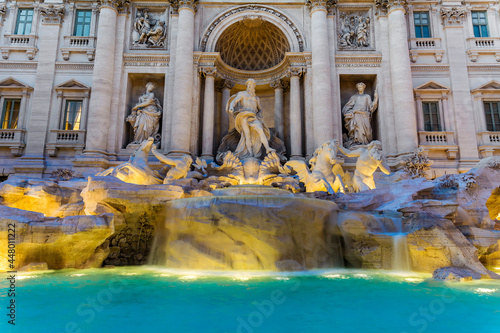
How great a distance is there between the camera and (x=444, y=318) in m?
4.12

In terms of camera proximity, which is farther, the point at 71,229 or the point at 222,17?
the point at 222,17

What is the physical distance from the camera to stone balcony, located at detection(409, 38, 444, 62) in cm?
1770

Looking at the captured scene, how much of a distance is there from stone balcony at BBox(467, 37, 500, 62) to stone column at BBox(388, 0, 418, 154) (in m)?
3.70

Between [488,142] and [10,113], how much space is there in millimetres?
23452

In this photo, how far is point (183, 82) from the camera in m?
16.4

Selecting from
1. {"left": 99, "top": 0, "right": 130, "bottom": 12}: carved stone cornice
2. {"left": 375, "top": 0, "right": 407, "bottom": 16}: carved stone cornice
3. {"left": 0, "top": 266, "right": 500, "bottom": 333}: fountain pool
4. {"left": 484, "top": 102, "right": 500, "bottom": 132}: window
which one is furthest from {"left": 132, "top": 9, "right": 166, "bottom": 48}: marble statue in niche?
{"left": 484, "top": 102, "right": 500, "bottom": 132}: window

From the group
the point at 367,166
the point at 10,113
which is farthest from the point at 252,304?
the point at 10,113

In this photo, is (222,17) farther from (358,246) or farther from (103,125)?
(358,246)

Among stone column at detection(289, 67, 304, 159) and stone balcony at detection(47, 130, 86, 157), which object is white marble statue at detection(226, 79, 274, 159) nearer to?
stone column at detection(289, 67, 304, 159)

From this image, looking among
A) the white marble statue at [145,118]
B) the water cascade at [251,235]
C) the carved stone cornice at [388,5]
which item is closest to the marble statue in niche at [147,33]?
the white marble statue at [145,118]

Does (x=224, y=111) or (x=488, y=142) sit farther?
(x=224, y=111)

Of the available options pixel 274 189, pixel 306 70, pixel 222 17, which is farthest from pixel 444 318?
pixel 222 17

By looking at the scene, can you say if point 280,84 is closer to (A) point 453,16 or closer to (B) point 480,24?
(A) point 453,16

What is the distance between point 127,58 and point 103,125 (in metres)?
3.74
